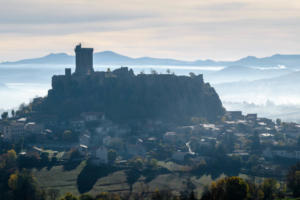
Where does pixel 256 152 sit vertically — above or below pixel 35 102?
below

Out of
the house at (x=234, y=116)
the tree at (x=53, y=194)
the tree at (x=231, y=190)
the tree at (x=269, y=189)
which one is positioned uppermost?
the house at (x=234, y=116)

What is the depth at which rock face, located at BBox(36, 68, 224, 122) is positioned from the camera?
120000 millimetres

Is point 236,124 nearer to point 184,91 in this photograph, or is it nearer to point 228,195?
point 184,91

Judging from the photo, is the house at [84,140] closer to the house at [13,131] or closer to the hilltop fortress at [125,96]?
the house at [13,131]

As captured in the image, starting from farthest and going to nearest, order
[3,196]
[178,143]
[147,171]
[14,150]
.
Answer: [178,143] → [14,150] → [147,171] → [3,196]

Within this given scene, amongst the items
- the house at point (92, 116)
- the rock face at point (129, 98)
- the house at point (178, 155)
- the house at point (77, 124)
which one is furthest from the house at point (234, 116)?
the house at point (77, 124)

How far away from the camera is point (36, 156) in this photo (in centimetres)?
9012

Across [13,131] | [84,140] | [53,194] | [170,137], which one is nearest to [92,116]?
[84,140]

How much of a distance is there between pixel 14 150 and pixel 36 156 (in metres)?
7.15

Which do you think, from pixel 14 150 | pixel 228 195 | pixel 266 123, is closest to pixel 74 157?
pixel 14 150

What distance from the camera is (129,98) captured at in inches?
4835

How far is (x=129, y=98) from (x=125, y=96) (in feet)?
3.69

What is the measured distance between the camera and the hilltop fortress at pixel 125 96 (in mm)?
120062

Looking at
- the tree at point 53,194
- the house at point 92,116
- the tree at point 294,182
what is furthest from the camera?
the house at point 92,116
